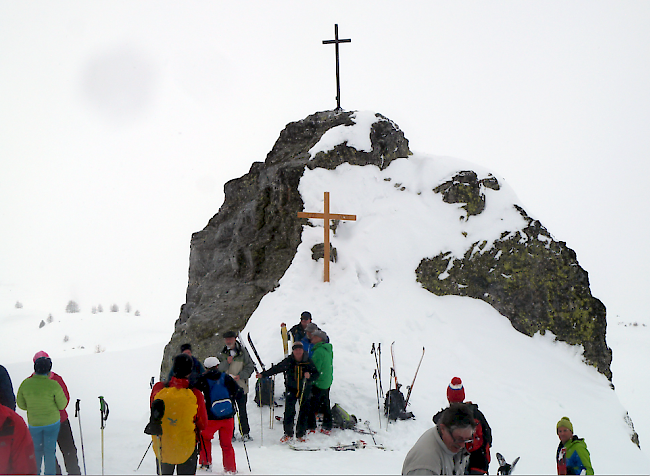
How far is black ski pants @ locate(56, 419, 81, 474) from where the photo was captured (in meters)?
5.88

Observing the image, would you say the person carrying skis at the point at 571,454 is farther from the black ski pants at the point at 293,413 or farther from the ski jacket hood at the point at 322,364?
the black ski pants at the point at 293,413

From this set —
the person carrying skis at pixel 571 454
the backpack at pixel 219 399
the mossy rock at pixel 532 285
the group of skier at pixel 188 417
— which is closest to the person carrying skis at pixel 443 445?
the person carrying skis at pixel 571 454

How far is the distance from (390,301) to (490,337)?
2523 millimetres

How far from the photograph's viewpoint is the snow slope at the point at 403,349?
7094 mm

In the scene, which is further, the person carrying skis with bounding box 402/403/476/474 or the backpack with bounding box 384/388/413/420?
the backpack with bounding box 384/388/413/420

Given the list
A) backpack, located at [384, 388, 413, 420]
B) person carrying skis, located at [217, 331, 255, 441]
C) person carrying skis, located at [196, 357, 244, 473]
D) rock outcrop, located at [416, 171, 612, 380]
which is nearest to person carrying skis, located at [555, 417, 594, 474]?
backpack, located at [384, 388, 413, 420]

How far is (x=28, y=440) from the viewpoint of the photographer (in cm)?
417

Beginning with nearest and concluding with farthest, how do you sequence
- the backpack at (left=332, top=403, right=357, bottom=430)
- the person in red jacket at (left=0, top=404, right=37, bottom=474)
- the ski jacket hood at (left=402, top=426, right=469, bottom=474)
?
the ski jacket hood at (left=402, top=426, right=469, bottom=474) < the person in red jacket at (left=0, top=404, right=37, bottom=474) < the backpack at (left=332, top=403, right=357, bottom=430)

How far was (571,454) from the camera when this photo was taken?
176 inches

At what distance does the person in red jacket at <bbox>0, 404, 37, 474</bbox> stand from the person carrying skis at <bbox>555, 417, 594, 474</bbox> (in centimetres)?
528

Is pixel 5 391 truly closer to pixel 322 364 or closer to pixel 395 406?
pixel 322 364

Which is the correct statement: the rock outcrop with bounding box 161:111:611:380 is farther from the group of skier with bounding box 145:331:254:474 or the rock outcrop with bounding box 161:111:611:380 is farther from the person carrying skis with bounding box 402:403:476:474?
the person carrying skis with bounding box 402:403:476:474

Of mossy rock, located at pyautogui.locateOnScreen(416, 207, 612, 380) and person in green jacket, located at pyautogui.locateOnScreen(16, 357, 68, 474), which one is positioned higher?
mossy rock, located at pyautogui.locateOnScreen(416, 207, 612, 380)

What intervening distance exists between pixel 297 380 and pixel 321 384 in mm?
381
